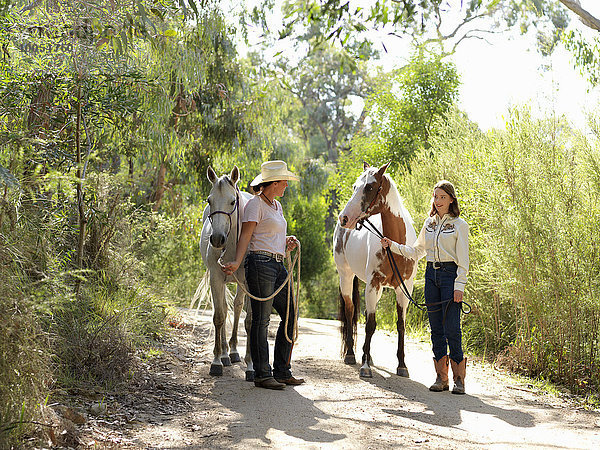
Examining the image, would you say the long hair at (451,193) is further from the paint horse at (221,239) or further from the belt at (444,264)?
the paint horse at (221,239)

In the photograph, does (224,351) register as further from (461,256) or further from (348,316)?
(461,256)

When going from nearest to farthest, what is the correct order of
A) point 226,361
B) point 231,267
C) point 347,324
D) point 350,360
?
point 231,267 → point 226,361 → point 350,360 → point 347,324

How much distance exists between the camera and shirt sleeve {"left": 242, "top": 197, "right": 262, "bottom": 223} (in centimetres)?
544

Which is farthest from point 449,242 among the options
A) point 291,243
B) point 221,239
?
point 221,239

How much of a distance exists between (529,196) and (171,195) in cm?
871

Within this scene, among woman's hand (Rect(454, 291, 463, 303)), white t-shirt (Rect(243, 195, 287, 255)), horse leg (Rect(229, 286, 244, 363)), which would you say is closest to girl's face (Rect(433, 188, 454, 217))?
woman's hand (Rect(454, 291, 463, 303))

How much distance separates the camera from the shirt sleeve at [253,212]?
214 inches

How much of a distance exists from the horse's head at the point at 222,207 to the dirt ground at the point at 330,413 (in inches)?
55.1

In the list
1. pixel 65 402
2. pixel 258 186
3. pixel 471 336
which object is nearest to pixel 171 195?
pixel 471 336

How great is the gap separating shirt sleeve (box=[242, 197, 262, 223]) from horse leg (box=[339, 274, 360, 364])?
245 centimetres

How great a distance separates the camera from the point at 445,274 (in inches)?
227

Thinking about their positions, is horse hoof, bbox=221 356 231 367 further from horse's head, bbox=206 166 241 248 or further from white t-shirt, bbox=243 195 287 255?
white t-shirt, bbox=243 195 287 255

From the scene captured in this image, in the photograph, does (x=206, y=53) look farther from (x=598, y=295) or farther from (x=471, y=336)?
(x=598, y=295)

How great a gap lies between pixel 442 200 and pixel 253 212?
5.78ft
